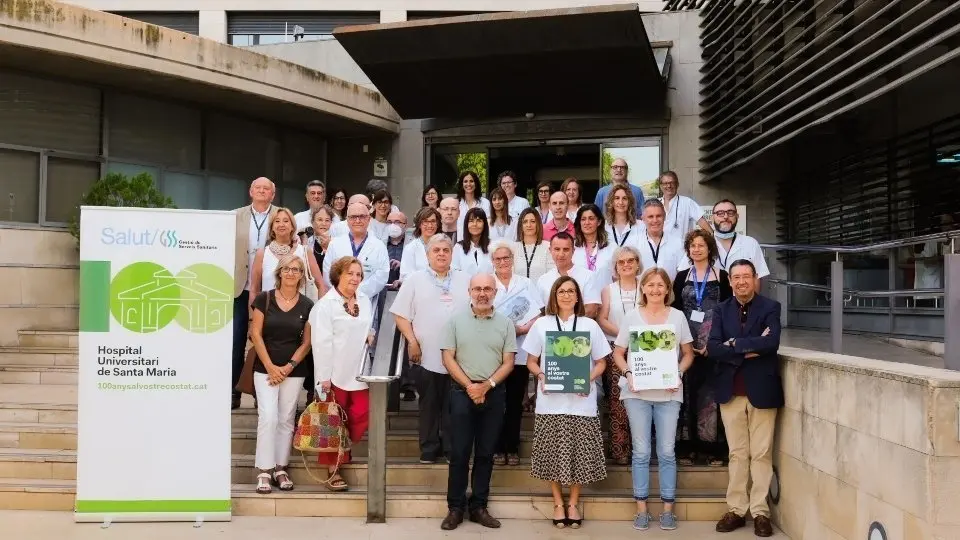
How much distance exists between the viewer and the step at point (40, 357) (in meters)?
9.57

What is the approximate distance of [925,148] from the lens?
995 centimetres

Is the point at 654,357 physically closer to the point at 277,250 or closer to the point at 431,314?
the point at 431,314

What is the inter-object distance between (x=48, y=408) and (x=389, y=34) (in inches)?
230

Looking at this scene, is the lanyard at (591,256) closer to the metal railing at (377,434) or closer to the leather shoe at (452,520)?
the metal railing at (377,434)

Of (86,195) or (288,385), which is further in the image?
(86,195)

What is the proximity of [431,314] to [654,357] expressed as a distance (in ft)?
5.49

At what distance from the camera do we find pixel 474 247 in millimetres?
7191

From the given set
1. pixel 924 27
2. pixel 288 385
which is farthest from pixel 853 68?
pixel 288 385

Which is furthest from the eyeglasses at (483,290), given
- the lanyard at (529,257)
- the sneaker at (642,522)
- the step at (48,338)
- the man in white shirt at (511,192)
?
the step at (48,338)

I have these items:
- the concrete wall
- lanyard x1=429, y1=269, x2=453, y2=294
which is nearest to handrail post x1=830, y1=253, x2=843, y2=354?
the concrete wall

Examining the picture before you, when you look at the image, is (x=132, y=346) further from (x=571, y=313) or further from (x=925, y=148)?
(x=925, y=148)

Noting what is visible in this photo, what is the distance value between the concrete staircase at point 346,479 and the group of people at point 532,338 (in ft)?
0.46

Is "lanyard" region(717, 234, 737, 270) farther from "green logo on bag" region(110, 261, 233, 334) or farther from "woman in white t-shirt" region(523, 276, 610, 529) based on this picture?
"green logo on bag" region(110, 261, 233, 334)

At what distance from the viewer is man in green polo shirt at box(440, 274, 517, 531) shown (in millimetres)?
6004
